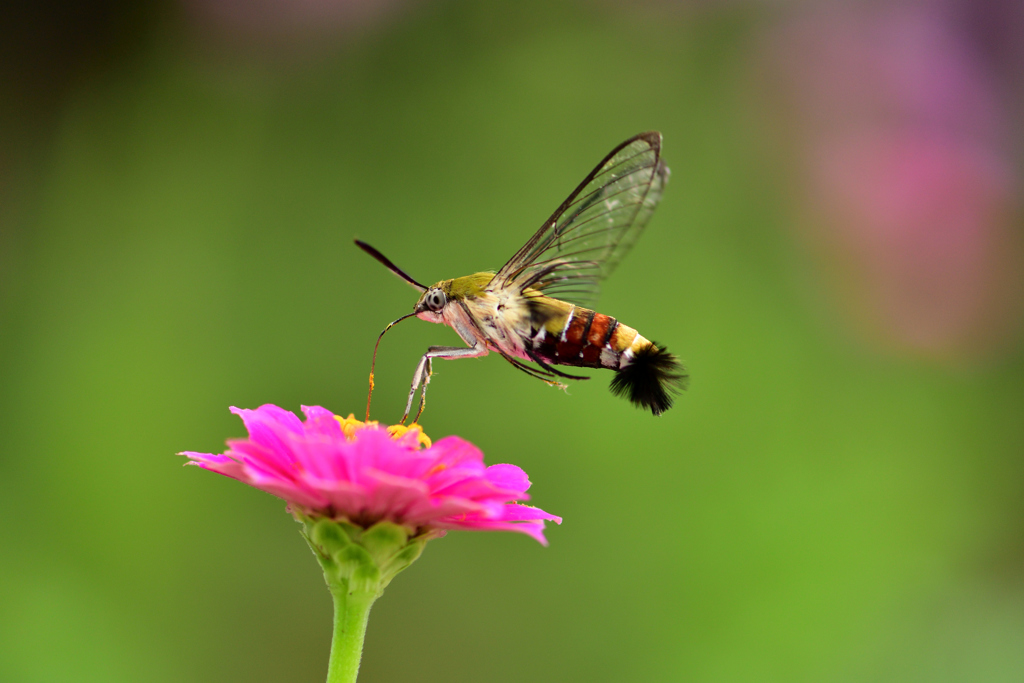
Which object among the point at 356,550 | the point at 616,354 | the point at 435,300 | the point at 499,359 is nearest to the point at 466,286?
the point at 435,300

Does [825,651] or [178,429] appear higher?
[178,429]

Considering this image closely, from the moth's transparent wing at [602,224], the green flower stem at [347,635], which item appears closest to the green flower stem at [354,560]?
the green flower stem at [347,635]

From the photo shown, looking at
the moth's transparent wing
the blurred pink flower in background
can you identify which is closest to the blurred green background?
the blurred pink flower in background

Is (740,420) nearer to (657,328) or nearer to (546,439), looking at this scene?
(657,328)

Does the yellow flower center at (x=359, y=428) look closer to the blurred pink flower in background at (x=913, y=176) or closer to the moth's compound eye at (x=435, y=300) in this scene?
the moth's compound eye at (x=435, y=300)

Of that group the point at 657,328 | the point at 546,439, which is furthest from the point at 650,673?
the point at 657,328

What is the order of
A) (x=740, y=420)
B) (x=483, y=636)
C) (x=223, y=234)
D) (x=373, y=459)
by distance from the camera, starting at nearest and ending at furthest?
(x=373, y=459), (x=483, y=636), (x=740, y=420), (x=223, y=234)
